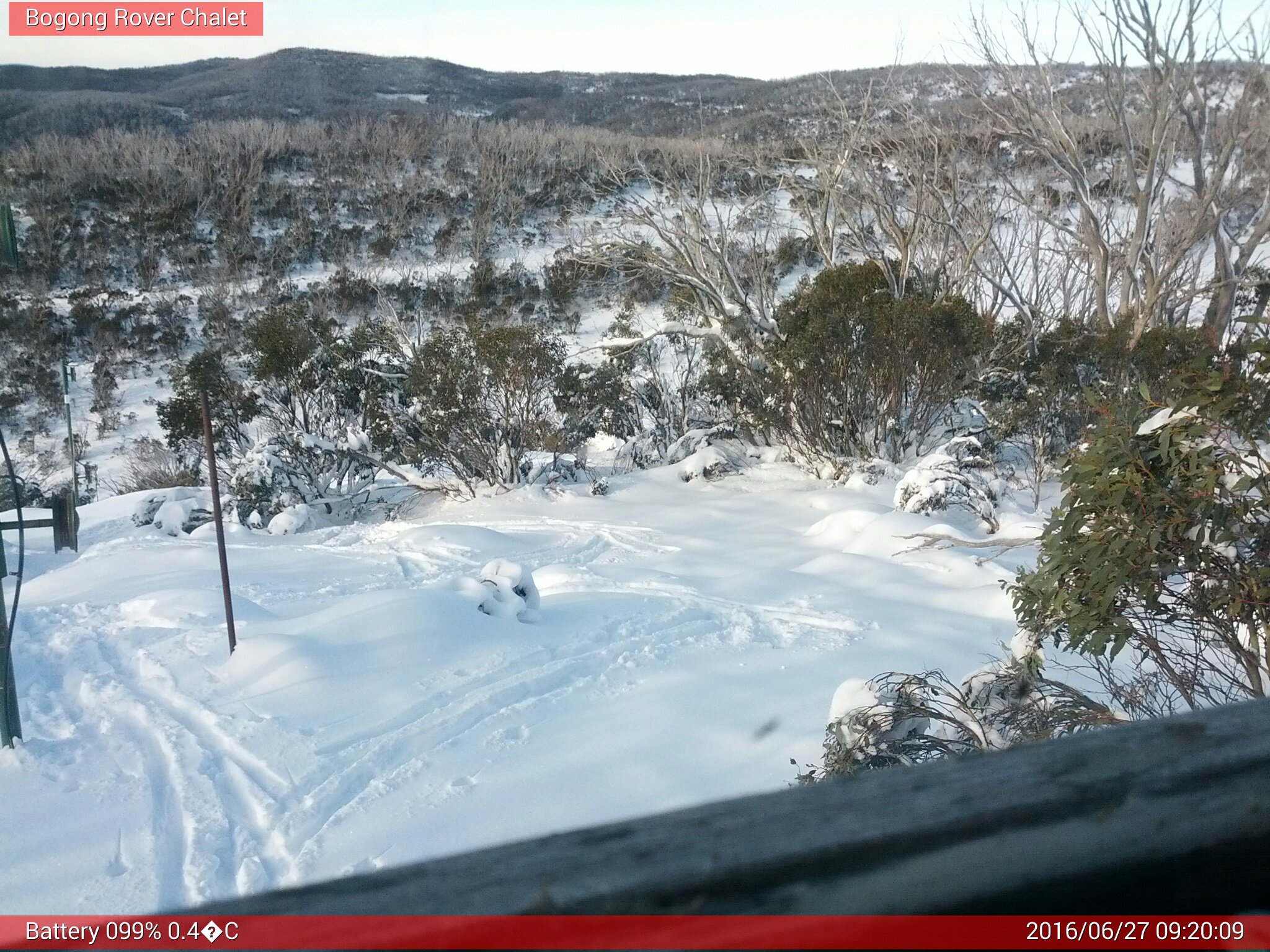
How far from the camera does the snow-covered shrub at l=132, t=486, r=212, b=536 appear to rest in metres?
11.2

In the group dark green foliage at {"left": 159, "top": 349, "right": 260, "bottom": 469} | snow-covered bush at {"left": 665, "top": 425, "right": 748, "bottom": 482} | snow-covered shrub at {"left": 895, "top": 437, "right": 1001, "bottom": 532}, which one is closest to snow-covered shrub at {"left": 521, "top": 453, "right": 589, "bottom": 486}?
snow-covered bush at {"left": 665, "top": 425, "right": 748, "bottom": 482}

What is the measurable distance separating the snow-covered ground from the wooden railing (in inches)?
71.3

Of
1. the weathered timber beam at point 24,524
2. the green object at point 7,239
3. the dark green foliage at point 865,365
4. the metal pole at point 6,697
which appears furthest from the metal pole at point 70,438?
the dark green foliage at point 865,365

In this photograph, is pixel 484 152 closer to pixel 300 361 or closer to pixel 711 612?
pixel 300 361

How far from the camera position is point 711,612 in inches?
272

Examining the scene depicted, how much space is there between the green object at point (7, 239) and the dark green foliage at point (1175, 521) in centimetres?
485

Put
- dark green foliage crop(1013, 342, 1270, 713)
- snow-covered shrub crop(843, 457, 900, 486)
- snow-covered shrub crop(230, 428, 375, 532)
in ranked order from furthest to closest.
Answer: snow-covered shrub crop(230, 428, 375, 532) < snow-covered shrub crop(843, 457, 900, 486) < dark green foliage crop(1013, 342, 1270, 713)

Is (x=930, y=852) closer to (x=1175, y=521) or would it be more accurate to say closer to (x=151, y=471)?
(x=1175, y=521)

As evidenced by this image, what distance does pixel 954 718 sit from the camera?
12.0 feet

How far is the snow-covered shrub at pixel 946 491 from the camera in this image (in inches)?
357

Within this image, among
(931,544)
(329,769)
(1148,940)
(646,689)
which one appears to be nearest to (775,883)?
(1148,940)

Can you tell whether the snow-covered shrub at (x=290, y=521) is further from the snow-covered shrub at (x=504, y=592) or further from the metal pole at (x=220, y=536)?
the snow-covered shrub at (x=504, y=592)

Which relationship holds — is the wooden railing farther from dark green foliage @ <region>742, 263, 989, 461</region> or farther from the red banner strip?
dark green foliage @ <region>742, 263, 989, 461</region>

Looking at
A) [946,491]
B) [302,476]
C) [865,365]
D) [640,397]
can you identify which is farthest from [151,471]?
[946,491]
